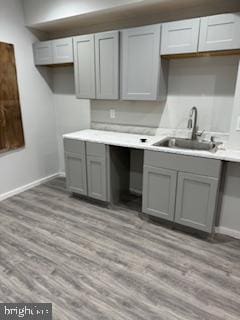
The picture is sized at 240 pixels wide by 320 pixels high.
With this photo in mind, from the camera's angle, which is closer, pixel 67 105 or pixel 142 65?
pixel 142 65

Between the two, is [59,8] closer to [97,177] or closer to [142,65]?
[142,65]

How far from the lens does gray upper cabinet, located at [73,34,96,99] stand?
282 cm

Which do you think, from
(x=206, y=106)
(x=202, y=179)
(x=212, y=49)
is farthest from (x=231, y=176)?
(x=212, y=49)

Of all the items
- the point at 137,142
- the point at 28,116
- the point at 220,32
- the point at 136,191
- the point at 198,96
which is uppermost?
the point at 220,32

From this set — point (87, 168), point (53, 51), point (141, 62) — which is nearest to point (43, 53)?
point (53, 51)

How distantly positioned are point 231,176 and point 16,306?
2164 mm

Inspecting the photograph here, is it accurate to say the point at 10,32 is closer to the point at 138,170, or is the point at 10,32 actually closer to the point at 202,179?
the point at 138,170

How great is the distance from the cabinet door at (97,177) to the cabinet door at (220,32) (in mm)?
1642

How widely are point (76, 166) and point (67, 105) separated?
1.22 meters

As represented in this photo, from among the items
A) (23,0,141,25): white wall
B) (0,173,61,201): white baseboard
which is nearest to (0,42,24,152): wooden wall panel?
(23,0,141,25): white wall

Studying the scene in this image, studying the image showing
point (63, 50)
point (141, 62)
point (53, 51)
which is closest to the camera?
point (141, 62)

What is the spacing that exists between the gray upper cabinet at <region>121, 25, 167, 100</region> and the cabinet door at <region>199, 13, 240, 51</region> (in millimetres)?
473

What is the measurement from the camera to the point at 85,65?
2.91 meters

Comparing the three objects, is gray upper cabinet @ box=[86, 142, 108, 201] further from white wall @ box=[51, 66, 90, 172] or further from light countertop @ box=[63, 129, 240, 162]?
white wall @ box=[51, 66, 90, 172]
